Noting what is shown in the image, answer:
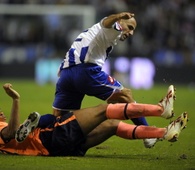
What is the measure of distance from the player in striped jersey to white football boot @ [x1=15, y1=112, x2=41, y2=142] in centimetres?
129

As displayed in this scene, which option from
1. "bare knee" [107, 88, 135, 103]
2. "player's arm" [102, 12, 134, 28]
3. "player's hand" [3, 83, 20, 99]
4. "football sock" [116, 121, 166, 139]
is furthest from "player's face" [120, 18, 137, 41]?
"player's hand" [3, 83, 20, 99]

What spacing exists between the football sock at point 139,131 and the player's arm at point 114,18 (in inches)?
54.8

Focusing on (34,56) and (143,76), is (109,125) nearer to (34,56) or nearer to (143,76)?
(143,76)

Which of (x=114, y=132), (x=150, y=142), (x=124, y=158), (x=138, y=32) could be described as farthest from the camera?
(x=138, y=32)

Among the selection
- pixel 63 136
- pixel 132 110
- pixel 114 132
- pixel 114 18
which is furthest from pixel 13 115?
pixel 114 18

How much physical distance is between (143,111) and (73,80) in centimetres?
158

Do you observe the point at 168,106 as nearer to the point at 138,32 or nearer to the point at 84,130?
the point at 84,130

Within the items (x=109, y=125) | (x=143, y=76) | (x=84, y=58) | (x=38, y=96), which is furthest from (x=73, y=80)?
(x=143, y=76)

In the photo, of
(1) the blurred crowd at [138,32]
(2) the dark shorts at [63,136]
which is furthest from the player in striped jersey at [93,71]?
(1) the blurred crowd at [138,32]

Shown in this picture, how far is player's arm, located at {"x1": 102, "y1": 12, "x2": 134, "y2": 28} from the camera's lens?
7.96 metres

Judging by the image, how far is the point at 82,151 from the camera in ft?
24.9

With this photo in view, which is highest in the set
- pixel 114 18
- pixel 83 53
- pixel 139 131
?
pixel 114 18

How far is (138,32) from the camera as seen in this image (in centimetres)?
2538

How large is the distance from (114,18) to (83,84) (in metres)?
0.96
